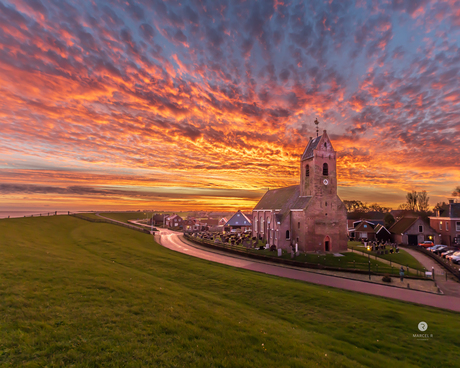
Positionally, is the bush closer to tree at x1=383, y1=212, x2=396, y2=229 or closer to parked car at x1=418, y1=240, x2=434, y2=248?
parked car at x1=418, y1=240, x2=434, y2=248

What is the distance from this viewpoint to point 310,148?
52375 mm

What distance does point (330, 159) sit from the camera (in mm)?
50250

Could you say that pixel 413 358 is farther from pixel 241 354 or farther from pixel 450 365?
pixel 241 354

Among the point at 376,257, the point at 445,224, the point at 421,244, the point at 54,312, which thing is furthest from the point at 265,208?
the point at 54,312

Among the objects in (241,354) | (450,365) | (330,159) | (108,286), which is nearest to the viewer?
(241,354)

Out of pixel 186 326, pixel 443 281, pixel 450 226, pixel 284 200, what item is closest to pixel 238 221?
pixel 284 200

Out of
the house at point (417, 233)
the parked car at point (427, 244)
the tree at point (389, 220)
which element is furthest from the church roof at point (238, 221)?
the parked car at point (427, 244)

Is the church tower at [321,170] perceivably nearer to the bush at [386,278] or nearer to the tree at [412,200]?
the bush at [386,278]

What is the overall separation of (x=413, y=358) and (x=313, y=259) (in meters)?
30.1

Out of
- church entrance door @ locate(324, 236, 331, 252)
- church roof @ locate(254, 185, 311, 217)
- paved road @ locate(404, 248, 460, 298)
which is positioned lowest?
paved road @ locate(404, 248, 460, 298)

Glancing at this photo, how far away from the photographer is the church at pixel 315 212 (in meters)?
47.1

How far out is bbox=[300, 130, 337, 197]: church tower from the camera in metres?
48.8

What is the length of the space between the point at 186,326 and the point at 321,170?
4515cm

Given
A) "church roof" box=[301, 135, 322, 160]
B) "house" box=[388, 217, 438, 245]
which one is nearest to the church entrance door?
"church roof" box=[301, 135, 322, 160]
